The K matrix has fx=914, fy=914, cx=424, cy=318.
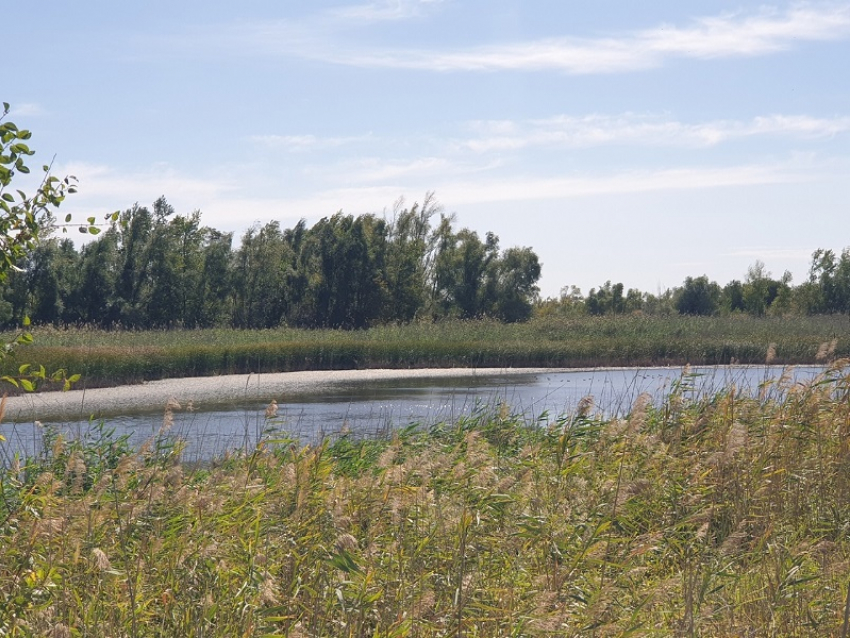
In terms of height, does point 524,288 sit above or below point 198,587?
above

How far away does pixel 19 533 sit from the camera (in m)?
4.35

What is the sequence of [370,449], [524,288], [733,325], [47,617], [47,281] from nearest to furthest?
1. [47,617]
2. [370,449]
3. [733,325]
4. [47,281]
5. [524,288]

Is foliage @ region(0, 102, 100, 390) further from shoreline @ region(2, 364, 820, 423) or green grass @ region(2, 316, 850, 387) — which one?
green grass @ region(2, 316, 850, 387)

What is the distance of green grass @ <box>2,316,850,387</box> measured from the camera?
1075 inches

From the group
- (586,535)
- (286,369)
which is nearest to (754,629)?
(586,535)

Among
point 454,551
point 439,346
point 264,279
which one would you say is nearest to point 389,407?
point 439,346

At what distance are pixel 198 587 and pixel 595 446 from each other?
3831 mm

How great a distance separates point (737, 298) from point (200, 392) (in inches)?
2165

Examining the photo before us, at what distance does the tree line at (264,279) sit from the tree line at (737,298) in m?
9.37

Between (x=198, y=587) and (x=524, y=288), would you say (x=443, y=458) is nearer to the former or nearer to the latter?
(x=198, y=587)

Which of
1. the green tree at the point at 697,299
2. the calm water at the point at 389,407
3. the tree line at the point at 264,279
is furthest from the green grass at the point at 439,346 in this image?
the green tree at the point at 697,299

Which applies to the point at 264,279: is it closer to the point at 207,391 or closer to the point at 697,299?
the point at 207,391

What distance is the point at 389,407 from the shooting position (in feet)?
62.5

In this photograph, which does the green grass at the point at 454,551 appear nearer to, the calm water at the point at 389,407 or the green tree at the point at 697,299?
the calm water at the point at 389,407
